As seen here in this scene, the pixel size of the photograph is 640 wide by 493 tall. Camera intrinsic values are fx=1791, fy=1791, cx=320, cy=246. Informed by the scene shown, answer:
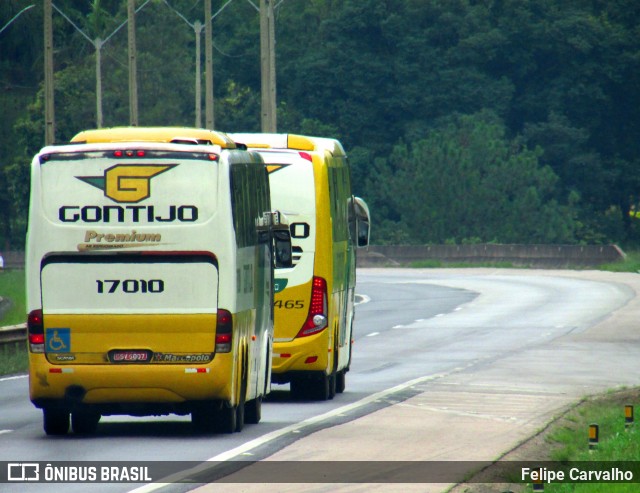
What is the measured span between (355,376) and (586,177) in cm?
8619

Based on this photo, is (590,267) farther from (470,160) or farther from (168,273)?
(168,273)

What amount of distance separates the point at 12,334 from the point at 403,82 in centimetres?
8121

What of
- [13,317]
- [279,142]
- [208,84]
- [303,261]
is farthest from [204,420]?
[208,84]

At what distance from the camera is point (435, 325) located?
139ft

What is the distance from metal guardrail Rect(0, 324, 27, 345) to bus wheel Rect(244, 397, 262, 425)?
11.4m

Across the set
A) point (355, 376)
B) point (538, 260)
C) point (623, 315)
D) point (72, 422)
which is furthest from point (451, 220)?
point (72, 422)

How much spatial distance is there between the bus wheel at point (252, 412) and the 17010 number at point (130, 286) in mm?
2541

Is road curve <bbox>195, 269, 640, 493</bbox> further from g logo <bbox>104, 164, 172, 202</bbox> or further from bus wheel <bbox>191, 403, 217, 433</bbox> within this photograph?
g logo <bbox>104, 164, 172, 202</bbox>

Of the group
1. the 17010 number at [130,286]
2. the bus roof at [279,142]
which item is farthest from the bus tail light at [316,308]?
the 17010 number at [130,286]

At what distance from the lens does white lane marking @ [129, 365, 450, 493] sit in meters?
14.6

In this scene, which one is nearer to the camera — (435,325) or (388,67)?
(435,325)

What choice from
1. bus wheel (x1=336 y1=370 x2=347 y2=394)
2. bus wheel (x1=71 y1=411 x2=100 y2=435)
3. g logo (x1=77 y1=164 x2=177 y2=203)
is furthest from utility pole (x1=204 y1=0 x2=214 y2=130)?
g logo (x1=77 y1=164 x2=177 y2=203)

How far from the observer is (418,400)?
74.6 feet

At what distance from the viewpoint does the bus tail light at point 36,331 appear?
17.6 m
